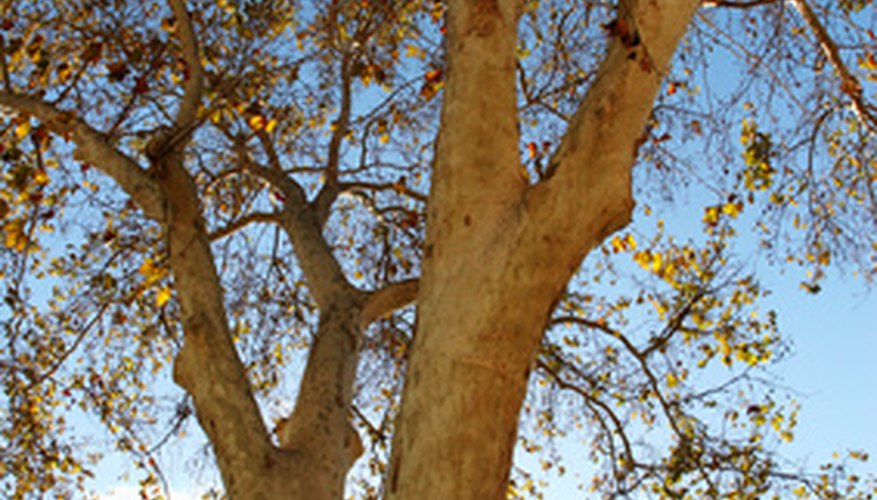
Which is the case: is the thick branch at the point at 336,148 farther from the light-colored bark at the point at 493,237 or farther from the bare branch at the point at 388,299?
the light-colored bark at the point at 493,237

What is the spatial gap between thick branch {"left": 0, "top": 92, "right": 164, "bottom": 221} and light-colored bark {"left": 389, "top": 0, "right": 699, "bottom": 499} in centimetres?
213

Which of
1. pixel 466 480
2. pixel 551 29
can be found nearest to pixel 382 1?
pixel 551 29

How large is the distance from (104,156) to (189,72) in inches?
30.5

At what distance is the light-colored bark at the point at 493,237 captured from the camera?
2.33 m

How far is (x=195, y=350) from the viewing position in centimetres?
389

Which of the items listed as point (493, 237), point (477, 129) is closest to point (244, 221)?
point (477, 129)

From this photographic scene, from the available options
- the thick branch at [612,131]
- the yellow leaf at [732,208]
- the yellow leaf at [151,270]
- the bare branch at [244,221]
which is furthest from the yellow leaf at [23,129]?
the yellow leaf at [732,208]

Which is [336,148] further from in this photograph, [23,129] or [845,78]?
[845,78]

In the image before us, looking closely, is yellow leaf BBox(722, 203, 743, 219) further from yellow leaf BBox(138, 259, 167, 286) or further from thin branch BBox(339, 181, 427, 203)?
yellow leaf BBox(138, 259, 167, 286)

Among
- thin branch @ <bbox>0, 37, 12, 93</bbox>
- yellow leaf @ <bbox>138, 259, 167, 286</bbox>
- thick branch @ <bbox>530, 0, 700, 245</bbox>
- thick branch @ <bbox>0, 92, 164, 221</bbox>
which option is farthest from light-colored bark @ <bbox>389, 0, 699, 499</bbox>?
thin branch @ <bbox>0, 37, 12, 93</bbox>

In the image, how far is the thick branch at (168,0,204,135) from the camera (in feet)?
15.6

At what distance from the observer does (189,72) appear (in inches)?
196

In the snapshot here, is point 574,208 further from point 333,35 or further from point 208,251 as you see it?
point 333,35

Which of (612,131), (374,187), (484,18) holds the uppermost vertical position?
(374,187)
